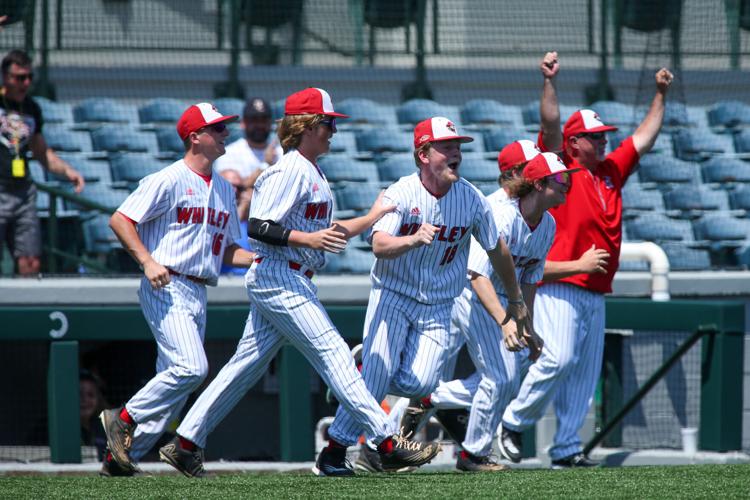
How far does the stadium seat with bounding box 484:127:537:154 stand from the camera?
29.0 ft

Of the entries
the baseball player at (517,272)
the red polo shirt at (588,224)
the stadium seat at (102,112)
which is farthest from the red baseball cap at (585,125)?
the stadium seat at (102,112)

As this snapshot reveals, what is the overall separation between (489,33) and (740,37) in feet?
7.27

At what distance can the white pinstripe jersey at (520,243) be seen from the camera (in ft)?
16.1

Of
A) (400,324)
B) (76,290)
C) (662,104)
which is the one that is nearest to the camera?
(400,324)

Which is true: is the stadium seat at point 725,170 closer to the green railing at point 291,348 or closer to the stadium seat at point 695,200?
the stadium seat at point 695,200

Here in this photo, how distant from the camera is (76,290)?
20.4ft

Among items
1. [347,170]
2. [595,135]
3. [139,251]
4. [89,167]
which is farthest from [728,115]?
[139,251]

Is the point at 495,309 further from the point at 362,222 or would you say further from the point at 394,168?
the point at 394,168

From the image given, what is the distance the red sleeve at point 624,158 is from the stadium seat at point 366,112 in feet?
12.3

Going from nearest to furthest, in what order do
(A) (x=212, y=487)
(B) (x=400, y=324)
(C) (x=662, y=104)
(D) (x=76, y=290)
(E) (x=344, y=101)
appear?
(A) (x=212, y=487) → (B) (x=400, y=324) → (C) (x=662, y=104) → (D) (x=76, y=290) → (E) (x=344, y=101)

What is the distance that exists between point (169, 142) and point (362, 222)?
466cm

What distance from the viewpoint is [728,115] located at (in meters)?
9.73

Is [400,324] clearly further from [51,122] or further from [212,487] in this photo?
[51,122]

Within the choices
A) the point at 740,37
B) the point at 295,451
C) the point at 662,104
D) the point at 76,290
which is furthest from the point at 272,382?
the point at 740,37
